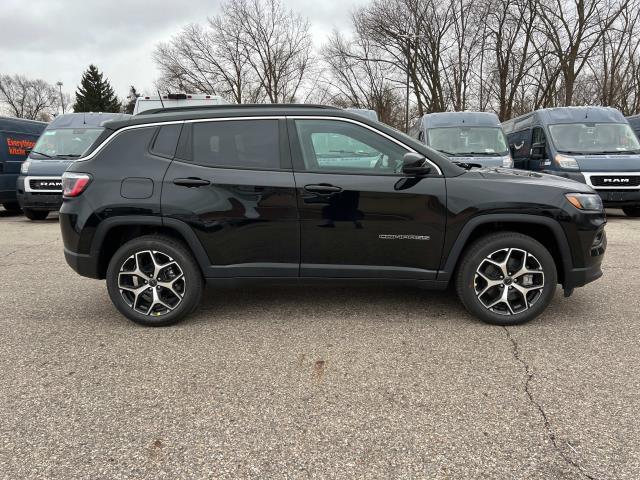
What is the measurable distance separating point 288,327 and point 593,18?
28.7 metres

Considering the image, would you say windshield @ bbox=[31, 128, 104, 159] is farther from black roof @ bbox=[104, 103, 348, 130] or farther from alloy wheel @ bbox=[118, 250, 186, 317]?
alloy wheel @ bbox=[118, 250, 186, 317]

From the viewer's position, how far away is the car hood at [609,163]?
9320mm

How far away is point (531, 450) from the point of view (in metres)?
2.19

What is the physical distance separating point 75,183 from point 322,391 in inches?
102

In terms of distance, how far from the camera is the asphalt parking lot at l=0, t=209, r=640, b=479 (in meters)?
2.14

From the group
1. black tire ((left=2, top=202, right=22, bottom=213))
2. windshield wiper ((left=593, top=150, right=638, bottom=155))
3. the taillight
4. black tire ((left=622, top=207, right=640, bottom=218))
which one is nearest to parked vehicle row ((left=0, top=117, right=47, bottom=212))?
black tire ((left=2, top=202, right=22, bottom=213))

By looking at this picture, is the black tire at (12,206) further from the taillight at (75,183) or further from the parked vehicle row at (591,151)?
the parked vehicle row at (591,151)

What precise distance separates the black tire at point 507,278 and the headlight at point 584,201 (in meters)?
0.42

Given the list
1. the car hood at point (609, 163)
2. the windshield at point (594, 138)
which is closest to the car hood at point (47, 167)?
the windshield at point (594, 138)

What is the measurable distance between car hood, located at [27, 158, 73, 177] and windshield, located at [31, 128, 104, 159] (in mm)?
262

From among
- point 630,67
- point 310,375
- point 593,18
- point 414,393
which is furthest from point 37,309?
point 630,67

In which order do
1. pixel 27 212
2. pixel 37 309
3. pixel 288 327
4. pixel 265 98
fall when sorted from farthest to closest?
pixel 265 98 → pixel 27 212 → pixel 37 309 → pixel 288 327

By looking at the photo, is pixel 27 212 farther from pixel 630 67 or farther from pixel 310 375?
pixel 630 67

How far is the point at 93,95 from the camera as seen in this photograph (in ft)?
177
